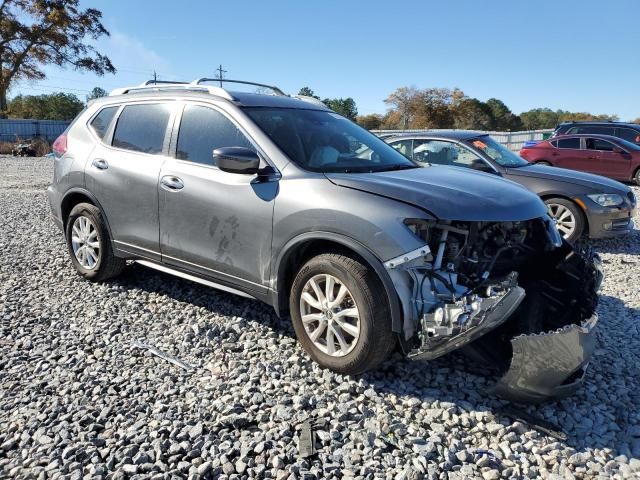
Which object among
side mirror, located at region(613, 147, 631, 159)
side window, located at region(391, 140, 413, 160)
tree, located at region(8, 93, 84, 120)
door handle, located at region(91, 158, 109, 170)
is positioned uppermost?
tree, located at region(8, 93, 84, 120)

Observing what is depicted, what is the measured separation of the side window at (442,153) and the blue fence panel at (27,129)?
103ft

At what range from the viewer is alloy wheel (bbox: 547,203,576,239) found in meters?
7.16

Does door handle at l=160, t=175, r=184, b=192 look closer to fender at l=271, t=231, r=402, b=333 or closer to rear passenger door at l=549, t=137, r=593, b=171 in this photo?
fender at l=271, t=231, r=402, b=333

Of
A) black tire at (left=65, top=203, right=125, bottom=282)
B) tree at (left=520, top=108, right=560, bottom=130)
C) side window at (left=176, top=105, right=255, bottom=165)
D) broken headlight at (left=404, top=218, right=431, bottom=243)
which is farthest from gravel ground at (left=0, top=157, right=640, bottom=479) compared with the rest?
tree at (left=520, top=108, right=560, bottom=130)

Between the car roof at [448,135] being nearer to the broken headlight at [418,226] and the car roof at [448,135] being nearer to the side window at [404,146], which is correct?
the side window at [404,146]

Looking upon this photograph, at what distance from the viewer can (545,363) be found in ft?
9.36

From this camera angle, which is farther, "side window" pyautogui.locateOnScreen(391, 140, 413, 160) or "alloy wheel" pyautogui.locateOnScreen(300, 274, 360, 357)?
"side window" pyautogui.locateOnScreen(391, 140, 413, 160)

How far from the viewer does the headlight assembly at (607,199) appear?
23.2 feet

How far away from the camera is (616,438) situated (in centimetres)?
292

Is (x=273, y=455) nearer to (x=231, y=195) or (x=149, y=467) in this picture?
(x=149, y=467)

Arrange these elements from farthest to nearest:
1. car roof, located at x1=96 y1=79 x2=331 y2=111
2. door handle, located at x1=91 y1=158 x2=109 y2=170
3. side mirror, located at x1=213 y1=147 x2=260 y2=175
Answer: door handle, located at x1=91 y1=158 x2=109 y2=170, car roof, located at x1=96 y1=79 x2=331 y2=111, side mirror, located at x1=213 y1=147 x2=260 y2=175

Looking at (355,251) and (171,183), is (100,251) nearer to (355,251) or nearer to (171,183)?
(171,183)

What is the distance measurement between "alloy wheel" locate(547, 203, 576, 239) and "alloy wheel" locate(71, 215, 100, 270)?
5839 mm

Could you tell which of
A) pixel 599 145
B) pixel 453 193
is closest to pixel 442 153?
pixel 453 193
